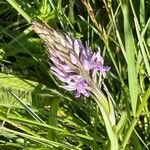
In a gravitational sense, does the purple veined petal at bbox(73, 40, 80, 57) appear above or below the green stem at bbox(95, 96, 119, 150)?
above

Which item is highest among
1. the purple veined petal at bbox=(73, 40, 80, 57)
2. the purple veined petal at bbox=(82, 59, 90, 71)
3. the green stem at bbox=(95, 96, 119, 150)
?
the purple veined petal at bbox=(73, 40, 80, 57)

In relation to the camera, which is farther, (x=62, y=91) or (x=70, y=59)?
(x=62, y=91)

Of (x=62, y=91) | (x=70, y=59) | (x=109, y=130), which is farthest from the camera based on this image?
(x=62, y=91)

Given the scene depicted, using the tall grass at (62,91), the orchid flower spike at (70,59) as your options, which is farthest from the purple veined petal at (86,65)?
the tall grass at (62,91)

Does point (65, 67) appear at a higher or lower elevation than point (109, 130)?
higher

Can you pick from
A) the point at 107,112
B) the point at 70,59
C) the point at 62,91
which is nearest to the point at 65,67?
the point at 70,59

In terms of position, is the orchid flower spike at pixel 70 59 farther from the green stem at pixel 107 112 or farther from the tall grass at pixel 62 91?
the tall grass at pixel 62 91

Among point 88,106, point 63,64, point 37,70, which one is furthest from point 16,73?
point 63,64

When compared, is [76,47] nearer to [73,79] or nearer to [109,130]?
[73,79]

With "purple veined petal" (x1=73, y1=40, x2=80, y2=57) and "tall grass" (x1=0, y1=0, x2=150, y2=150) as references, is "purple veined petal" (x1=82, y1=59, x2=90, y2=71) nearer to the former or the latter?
"purple veined petal" (x1=73, y1=40, x2=80, y2=57)

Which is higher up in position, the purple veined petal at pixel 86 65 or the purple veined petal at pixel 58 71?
the purple veined petal at pixel 86 65

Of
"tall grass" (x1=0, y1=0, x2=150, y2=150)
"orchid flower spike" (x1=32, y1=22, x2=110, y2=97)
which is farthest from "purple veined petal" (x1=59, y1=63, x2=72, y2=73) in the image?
"tall grass" (x1=0, y1=0, x2=150, y2=150)
